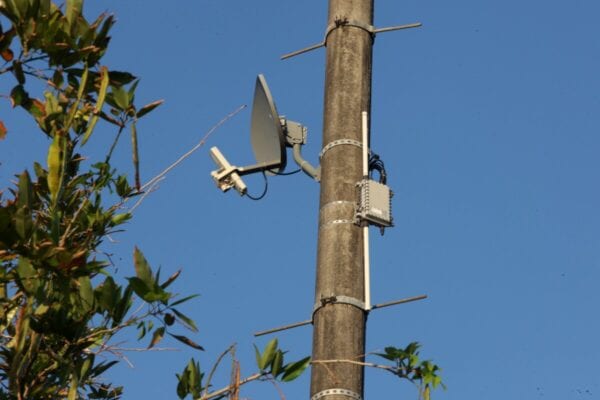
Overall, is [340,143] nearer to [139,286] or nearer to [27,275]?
[139,286]

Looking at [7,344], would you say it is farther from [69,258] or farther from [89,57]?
[89,57]

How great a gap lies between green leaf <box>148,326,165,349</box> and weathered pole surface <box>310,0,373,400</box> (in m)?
1.20

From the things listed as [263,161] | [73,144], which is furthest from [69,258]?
[263,161]

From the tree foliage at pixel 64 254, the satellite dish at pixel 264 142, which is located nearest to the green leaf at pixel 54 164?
the tree foliage at pixel 64 254

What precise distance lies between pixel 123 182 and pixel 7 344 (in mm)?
1235

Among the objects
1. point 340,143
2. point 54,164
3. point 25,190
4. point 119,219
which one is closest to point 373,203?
point 340,143

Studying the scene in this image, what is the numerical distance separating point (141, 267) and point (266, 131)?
448 cm

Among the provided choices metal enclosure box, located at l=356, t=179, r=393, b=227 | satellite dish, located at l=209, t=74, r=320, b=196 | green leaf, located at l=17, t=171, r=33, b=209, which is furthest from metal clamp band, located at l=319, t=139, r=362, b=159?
green leaf, located at l=17, t=171, r=33, b=209

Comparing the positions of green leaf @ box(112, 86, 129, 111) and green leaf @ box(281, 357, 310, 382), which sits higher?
green leaf @ box(112, 86, 129, 111)

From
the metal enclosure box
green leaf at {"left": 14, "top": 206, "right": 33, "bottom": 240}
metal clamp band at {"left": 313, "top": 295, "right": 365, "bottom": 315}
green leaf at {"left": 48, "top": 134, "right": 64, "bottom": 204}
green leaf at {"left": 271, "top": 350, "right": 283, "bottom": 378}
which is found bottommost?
green leaf at {"left": 271, "top": 350, "right": 283, "bottom": 378}

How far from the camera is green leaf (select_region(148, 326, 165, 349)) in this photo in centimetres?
582

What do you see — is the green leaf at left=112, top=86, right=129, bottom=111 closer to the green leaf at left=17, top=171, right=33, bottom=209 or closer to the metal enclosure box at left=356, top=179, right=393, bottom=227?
the green leaf at left=17, top=171, right=33, bottom=209

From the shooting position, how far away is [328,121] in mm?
8508

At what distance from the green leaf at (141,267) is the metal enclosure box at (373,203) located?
272 centimetres
